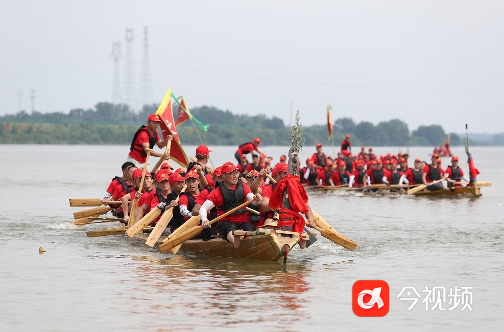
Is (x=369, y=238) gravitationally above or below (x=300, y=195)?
below

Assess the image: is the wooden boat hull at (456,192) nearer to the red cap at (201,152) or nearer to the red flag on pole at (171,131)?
the red flag on pole at (171,131)

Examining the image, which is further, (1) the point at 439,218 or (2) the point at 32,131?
(2) the point at 32,131

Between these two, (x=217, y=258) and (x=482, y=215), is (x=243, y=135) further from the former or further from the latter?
(x=217, y=258)

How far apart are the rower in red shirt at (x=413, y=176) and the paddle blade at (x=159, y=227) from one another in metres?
18.3

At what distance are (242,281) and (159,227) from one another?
3.56 m

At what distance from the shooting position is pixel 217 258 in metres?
17.6

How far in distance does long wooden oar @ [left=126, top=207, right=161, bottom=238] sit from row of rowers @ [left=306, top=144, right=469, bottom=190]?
17.4 m

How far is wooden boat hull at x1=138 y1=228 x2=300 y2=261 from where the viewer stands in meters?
16.0

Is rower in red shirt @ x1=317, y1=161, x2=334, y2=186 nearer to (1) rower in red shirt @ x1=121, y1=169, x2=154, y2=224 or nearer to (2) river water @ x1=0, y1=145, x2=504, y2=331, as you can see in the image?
(2) river water @ x1=0, y1=145, x2=504, y2=331

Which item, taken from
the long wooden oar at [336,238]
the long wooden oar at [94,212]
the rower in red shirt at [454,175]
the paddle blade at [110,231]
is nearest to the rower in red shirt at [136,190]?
the paddle blade at [110,231]

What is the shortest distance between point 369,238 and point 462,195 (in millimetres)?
14077

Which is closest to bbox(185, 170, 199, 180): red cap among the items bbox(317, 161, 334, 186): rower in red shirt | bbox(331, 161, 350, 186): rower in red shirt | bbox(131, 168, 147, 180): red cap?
bbox(131, 168, 147, 180): red cap

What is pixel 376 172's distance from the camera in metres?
36.2

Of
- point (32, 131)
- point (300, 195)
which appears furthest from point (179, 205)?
point (32, 131)
